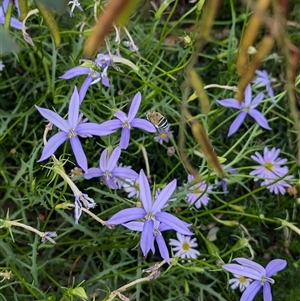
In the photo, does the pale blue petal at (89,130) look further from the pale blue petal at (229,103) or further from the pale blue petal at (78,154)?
the pale blue petal at (229,103)

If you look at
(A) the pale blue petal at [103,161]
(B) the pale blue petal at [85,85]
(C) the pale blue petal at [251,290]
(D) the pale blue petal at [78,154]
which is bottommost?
(C) the pale blue petal at [251,290]

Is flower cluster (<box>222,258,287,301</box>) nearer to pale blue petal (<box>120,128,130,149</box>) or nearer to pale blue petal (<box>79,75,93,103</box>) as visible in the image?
pale blue petal (<box>120,128,130,149</box>)

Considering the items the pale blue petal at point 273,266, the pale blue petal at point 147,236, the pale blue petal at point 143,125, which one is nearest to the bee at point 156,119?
the pale blue petal at point 143,125

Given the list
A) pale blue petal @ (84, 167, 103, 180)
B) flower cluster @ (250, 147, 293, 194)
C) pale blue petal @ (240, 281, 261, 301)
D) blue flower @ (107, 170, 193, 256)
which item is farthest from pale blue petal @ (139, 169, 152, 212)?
flower cluster @ (250, 147, 293, 194)

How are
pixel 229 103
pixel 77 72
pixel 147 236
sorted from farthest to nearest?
pixel 229 103 → pixel 77 72 → pixel 147 236

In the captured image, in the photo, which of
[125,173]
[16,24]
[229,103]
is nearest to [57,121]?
[125,173]

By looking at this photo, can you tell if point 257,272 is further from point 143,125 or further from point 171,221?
point 143,125
